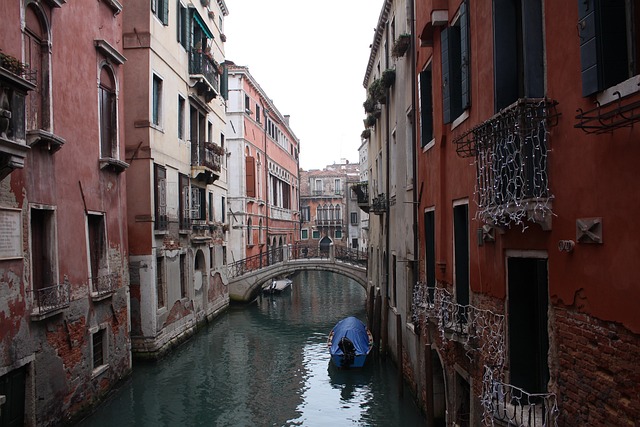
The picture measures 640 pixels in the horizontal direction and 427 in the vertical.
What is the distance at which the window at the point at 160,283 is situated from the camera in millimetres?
13578

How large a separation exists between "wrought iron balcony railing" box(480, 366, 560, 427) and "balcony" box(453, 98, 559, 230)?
125 centimetres

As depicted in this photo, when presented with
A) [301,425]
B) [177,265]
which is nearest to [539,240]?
[301,425]

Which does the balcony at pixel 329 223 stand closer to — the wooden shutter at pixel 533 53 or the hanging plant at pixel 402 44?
the hanging plant at pixel 402 44

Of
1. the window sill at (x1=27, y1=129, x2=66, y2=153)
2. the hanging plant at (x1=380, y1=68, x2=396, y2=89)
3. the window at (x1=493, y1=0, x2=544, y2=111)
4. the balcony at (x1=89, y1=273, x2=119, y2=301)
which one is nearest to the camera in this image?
the window at (x1=493, y1=0, x2=544, y2=111)

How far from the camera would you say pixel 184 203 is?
1530 cm

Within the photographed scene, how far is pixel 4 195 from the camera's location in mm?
6914

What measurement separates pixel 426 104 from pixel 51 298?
5917 millimetres

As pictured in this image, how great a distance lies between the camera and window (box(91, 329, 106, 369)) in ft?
32.3

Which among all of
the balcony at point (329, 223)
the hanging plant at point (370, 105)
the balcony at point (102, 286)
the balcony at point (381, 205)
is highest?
the hanging plant at point (370, 105)

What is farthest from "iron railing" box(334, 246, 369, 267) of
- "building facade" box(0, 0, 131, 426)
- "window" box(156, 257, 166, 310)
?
"building facade" box(0, 0, 131, 426)

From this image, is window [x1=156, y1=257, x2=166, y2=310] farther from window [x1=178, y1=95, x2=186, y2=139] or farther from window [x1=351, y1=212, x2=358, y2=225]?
window [x1=351, y1=212, x2=358, y2=225]

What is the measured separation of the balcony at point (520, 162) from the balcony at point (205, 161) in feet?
41.2

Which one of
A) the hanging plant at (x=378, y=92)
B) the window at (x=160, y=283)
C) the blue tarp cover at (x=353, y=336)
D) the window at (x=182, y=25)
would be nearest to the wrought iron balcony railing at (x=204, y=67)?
the window at (x=182, y=25)

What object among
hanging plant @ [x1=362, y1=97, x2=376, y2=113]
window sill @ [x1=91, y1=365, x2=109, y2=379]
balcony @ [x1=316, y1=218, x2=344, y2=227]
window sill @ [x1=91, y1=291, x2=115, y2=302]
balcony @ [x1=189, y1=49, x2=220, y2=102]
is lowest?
window sill @ [x1=91, y1=365, x2=109, y2=379]
